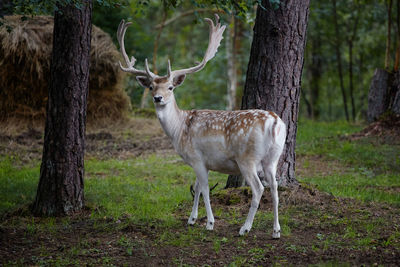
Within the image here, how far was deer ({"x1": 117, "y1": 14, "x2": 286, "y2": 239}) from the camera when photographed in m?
5.26

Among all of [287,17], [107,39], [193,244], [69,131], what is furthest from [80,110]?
[107,39]

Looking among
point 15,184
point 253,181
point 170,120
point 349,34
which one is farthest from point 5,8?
point 349,34

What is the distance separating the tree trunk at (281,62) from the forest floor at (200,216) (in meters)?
0.98

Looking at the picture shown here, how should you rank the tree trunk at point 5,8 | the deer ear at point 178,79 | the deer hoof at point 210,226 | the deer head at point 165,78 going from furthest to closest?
→ the deer ear at point 178,79 < the deer head at point 165,78 < the deer hoof at point 210,226 < the tree trunk at point 5,8

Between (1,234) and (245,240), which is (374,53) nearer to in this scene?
(245,240)

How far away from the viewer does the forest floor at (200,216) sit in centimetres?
481

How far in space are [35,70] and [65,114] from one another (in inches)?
253

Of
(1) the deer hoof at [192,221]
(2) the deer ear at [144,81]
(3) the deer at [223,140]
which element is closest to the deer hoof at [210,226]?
(3) the deer at [223,140]

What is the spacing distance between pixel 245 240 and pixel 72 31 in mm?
3438

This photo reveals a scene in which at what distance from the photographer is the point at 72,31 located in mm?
6160

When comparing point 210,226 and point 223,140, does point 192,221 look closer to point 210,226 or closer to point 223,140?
point 210,226

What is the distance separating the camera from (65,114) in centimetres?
618

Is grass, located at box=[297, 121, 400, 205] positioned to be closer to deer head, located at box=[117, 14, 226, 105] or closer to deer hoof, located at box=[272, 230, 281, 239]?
deer hoof, located at box=[272, 230, 281, 239]

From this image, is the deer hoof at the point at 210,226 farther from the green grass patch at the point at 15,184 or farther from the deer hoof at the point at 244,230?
the green grass patch at the point at 15,184
